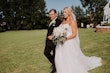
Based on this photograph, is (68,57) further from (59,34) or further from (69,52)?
(59,34)

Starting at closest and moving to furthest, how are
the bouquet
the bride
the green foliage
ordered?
1. the bouquet
2. the bride
3. the green foliage

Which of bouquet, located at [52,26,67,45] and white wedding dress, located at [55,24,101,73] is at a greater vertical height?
→ bouquet, located at [52,26,67,45]

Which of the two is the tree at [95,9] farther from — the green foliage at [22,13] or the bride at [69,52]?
the bride at [69,52]

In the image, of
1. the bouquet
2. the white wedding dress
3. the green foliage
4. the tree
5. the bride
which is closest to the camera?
the bouquet

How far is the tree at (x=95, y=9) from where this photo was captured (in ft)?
235

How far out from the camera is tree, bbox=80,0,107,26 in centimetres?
7168

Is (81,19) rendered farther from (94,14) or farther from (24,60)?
(24,60)

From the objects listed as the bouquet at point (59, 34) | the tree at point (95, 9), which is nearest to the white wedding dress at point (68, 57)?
the bouquet at point (59, 34)

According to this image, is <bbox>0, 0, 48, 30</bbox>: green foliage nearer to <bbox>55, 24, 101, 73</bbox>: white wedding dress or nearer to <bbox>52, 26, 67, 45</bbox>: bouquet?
<bbox>55, 24, 101, 73</bbox>: white wedding dress

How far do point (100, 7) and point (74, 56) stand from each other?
218 feet

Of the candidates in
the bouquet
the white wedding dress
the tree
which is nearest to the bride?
the white wedding dress

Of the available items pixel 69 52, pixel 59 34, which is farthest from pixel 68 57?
pixel 59 34

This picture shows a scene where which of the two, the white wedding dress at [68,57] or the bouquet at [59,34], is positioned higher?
the bouquet at [59,34]

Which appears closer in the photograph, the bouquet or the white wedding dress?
the bouquet
